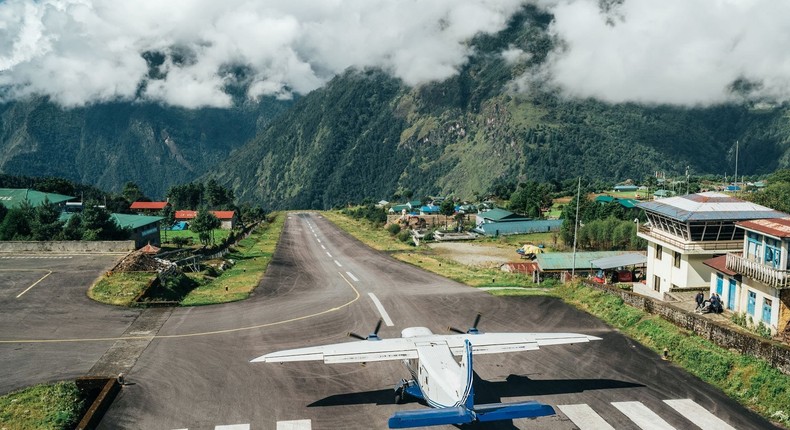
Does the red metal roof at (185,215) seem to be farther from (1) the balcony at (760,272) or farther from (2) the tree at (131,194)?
(1) the balcony at (760,272)

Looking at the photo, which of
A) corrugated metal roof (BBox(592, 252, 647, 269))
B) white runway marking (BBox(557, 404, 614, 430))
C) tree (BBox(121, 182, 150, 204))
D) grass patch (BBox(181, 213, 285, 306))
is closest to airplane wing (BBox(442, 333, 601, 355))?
white runway marking (BBox(557, 404, 614, 430))

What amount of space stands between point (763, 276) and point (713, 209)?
1376 cm

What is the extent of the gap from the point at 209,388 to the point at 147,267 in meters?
28.1

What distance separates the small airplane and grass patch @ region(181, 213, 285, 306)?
22671mm

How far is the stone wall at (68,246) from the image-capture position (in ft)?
198

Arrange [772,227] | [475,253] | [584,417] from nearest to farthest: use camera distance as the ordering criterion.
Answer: [584,417]
[772,227]
[475,253]

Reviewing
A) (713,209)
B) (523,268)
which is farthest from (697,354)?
(523,268)

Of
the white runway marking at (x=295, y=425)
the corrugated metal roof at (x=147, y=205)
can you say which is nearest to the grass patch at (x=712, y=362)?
the white runway marking at (x=295, y=425)

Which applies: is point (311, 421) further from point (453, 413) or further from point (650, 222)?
point (650, 222)

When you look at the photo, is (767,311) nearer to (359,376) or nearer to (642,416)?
(642,416)

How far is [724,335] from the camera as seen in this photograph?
29.9m

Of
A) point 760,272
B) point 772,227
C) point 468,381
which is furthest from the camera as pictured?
point 772,227

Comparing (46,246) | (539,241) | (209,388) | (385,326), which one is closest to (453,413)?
(209,388)

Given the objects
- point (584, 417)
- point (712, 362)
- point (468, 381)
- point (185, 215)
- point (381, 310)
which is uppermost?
point (468, 381)
